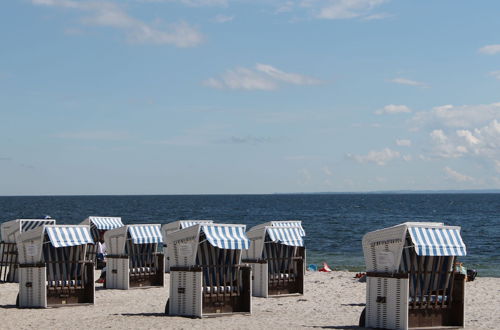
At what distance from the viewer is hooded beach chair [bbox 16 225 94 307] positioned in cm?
1463

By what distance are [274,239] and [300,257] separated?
1021 millimetres

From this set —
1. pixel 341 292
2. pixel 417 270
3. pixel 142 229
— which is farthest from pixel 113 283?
pixel 417 270

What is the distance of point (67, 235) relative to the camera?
14703 millimetres

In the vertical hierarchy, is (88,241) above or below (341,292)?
above

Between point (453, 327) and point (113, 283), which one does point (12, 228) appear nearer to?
point (113, 283)

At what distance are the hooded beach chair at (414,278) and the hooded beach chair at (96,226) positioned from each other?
1235 cm

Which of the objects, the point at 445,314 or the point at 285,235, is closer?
the point at 445,314

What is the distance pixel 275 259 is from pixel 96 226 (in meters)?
8.21

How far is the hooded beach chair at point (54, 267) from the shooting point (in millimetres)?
14633

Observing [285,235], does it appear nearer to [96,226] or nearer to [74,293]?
[74,293]

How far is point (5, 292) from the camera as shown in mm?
17641

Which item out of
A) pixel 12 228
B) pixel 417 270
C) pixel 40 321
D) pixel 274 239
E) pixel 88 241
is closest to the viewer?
pixel 417 270

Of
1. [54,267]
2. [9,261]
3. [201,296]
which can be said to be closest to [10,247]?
[9,261]

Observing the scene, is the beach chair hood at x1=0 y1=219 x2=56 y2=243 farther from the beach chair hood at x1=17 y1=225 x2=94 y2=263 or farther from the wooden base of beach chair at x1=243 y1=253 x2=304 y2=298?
the wooden base of beach chair at x1=243 y1=253 x2=304 y2=298
